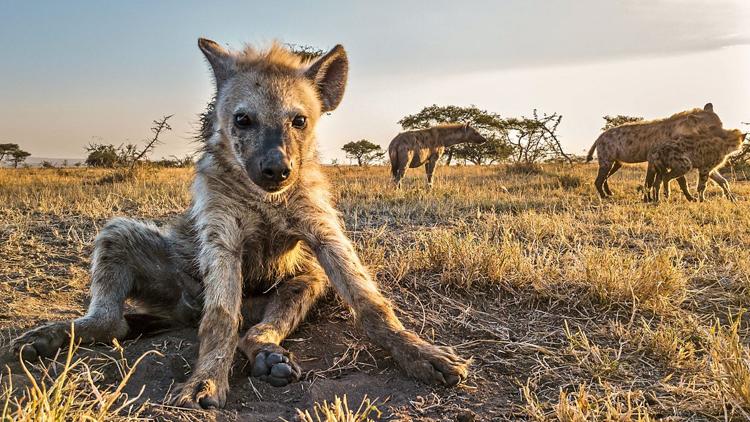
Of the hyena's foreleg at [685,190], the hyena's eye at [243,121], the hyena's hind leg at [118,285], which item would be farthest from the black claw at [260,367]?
the hyena's foreleg at [685,190]

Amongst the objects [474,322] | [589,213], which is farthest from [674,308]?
[589,213]

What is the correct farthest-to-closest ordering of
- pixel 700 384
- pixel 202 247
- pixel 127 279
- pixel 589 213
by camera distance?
pixel 589 213
pixel 127 279
pixel 202 247
pixel 700 384

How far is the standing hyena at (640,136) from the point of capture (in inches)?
323

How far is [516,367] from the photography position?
2051mm

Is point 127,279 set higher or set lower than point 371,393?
higher

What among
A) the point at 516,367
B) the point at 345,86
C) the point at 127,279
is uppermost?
the point at 345,86

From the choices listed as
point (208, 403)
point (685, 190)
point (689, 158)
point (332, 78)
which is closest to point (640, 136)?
point (689, 158)

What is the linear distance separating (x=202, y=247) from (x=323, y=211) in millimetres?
482

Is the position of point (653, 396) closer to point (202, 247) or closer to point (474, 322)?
point (474, 322)

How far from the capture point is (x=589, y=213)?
5.43 metres

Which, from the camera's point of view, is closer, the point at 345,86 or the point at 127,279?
the point at 127,279

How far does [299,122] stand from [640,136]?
7739 mm

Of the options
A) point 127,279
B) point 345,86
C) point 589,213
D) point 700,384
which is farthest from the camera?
point 589,213

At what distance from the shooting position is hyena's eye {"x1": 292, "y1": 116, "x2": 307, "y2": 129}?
238cm
